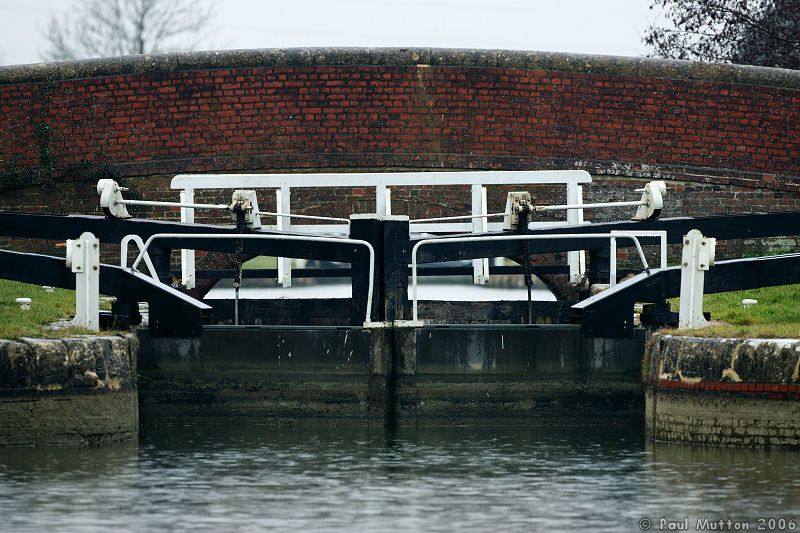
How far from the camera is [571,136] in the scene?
2212 centimetres

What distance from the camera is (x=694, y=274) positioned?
13.4 metres

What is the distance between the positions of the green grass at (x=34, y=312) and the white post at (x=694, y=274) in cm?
458

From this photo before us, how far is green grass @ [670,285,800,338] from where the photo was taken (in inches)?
499

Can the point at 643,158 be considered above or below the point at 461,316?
above

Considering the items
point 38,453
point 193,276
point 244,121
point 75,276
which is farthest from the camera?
point 244,121

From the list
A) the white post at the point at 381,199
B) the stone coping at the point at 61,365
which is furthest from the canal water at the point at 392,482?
the white post at the point at 381,199

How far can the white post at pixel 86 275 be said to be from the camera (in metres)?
13.2

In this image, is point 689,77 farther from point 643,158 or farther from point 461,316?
point 461,316

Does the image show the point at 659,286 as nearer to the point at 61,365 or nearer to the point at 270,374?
the point at 270,374

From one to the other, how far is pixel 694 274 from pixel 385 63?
9.20 metres

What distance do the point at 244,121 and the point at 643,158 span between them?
5118 millimetres

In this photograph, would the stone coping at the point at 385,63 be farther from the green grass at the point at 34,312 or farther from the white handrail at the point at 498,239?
the white handrail at the point at 498,239

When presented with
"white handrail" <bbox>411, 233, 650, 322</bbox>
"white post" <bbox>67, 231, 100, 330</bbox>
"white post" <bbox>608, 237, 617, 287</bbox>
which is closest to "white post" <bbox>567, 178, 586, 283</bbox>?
"white post" <bbox>608, 237, 617, 287</bbox>

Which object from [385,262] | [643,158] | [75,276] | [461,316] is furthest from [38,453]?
[643,158]
